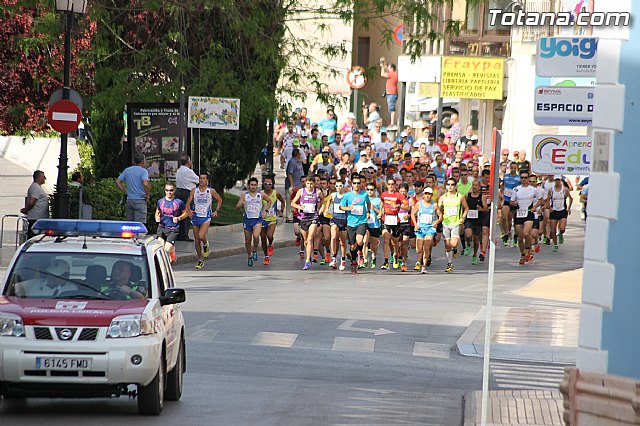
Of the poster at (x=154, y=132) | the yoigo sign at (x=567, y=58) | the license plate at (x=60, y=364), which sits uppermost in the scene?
the yoigo sign at (x=567, y=58)

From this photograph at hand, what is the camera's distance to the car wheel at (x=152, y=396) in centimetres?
1237

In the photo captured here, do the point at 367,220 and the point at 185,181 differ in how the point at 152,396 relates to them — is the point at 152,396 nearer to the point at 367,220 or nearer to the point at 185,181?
the point at 367,220

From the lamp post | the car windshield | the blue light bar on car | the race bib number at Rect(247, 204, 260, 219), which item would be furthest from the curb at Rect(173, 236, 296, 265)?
the car windshield

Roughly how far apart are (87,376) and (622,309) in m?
4.75

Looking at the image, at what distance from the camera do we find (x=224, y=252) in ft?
99.4

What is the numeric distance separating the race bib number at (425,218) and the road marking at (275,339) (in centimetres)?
971

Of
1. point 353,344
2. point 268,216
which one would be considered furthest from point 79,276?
point 268,216

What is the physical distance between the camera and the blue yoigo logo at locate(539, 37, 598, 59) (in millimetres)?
13148

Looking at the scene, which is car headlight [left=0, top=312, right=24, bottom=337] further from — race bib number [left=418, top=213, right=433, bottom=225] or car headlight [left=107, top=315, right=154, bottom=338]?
race bib number [left=418, top=213, right=433, bottom=225]

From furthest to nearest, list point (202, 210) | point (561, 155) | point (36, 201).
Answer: point (202, 210) < point (36, 201) < point (561, 155)

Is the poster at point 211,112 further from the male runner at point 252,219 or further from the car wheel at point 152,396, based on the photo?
the car wheel at point 152,396

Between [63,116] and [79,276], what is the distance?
12.8 m

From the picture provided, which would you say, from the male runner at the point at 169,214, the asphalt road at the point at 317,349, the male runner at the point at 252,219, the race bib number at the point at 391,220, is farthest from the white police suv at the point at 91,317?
the race bib number at the point at 391,220

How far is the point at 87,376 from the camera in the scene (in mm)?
11859
